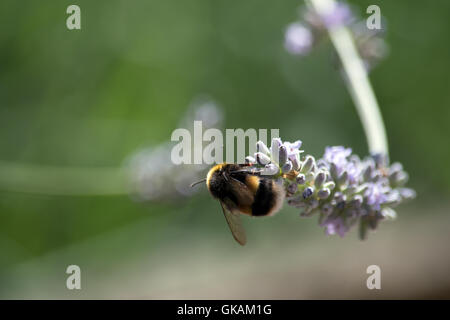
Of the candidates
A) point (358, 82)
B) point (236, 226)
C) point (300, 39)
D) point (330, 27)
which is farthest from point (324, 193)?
point (300, 39)

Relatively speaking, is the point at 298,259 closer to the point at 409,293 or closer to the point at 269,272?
the point at 269,272

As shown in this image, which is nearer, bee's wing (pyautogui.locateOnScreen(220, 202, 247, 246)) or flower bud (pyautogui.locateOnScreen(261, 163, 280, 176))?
flower bud (pyautogui.locateOnScreen(261, 163, 280, 176))

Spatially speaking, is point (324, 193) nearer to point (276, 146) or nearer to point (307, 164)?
point (307, 164)

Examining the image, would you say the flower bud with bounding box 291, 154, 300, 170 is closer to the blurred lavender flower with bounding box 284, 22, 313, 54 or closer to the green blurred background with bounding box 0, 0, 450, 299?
the blurred lavender flower with bounding box 284, 22, 313, 54

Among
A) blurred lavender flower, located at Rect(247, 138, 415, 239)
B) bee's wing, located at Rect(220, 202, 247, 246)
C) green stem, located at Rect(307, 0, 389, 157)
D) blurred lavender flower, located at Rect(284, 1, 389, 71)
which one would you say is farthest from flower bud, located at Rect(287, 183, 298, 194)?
blurred lavender flower, located at Rect(284, 1, 389, 71)

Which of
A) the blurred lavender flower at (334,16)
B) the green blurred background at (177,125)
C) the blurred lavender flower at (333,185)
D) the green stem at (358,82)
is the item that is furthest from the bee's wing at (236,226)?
the green blurred background at (177,125)
